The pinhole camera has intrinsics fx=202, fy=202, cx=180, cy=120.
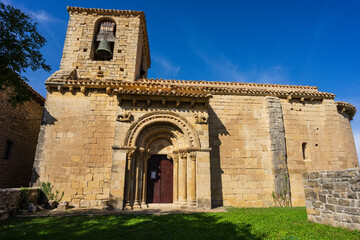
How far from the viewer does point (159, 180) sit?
9.48 metres

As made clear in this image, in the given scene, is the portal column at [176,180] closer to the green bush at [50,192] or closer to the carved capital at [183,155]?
the carved capital at [183,155]

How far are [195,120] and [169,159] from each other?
7.53 feet

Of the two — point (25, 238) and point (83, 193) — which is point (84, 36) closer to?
point (83, 193)

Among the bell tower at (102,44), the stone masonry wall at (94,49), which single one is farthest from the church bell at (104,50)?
the stone masonry wall at (94,49)

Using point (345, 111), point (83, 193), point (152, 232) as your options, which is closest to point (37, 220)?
point (83, 193)

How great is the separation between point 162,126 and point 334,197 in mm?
6630

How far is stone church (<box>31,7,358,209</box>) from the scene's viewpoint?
880 centimetres

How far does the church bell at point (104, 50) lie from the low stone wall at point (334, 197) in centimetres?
1173

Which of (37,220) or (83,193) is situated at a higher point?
(83,193)

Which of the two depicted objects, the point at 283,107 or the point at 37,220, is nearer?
the point at 37,220

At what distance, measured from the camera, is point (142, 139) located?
359 inches

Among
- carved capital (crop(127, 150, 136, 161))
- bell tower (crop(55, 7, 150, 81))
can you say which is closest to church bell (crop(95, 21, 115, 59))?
bell tower (crop(55, 7, 150, 81))

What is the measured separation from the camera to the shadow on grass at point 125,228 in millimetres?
4706

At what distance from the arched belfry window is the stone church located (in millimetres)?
64
